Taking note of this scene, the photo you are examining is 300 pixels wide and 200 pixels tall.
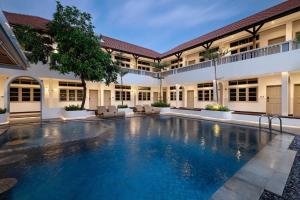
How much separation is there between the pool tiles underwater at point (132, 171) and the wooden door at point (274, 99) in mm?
8854

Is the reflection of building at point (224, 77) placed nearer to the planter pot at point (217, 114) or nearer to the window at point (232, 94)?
the window at point (232, 94)

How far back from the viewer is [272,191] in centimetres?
329

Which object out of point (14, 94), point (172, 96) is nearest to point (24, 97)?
point (14, 94)

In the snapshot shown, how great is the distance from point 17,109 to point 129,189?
18.8m

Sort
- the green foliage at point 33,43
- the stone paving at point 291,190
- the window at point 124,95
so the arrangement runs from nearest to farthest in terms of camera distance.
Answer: the stone paving at point 291,190, the green foliage at point 33,43, the window at point 124,95

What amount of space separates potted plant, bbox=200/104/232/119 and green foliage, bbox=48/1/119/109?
10939 millimetres

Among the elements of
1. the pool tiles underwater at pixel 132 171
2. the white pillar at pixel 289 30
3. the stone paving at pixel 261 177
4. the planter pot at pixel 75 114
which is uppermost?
the white pillar at pixel 289 30


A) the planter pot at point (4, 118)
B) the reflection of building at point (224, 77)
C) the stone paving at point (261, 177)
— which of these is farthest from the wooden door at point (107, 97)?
the stone paving at point (261, 177)

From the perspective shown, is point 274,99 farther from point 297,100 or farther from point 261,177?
point 261,177

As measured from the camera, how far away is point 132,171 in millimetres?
4559

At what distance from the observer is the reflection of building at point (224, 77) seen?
11.8 metres

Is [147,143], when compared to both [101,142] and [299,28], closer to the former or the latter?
[101,142]

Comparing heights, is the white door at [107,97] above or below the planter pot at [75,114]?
above

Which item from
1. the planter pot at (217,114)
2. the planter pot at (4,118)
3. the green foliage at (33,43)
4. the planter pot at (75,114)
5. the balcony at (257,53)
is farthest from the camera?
the planter pot at (75,114)
